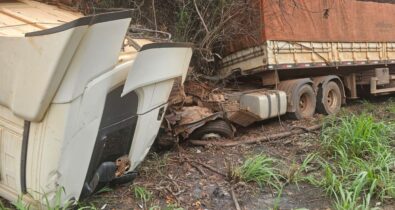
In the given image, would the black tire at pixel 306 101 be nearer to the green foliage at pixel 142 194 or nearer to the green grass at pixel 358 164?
the green grass at pixel 358 164

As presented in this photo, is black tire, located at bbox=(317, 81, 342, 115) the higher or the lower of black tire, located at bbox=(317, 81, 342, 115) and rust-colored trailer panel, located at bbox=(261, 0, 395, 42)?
the lower

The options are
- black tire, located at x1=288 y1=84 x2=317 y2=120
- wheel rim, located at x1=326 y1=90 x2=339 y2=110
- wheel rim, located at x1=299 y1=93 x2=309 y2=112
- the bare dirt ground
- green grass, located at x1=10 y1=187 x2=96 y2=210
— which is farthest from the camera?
wheel rim, located at x1=326 y1=90 x2=339 y2=110

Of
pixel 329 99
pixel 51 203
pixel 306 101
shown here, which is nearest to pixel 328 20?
pixel 306 101

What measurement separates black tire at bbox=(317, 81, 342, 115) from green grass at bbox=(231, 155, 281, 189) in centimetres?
461

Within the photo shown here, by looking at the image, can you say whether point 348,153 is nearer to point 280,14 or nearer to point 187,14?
point 280,14

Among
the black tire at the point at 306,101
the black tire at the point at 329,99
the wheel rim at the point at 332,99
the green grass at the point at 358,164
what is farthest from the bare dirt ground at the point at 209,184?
the wheel rim at the point at 332,99

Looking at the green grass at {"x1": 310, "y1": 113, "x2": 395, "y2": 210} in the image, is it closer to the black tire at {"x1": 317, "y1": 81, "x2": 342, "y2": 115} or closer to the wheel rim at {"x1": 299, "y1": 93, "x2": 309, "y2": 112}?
the wheel rim at {"x1": 299, "y1": 93, "x2": 309, "y2": 112}

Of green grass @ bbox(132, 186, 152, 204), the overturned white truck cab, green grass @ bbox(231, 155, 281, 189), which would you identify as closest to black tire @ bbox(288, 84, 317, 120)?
green grass @ bbox(231, 155, 281, 189)

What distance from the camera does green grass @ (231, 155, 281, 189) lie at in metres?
4.86

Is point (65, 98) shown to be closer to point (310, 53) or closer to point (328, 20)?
point (310, 53)

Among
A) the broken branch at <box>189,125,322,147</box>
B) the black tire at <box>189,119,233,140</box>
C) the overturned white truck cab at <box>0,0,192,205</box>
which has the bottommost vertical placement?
the broken branch at <box>189,125,322,147</box>

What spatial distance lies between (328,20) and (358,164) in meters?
4.65

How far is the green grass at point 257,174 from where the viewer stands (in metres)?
4.86

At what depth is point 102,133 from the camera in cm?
382
